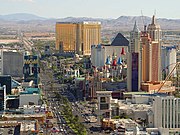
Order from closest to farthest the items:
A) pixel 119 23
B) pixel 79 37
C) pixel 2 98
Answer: pixel 2 98 → pixel 79 37 → pixel 119 23

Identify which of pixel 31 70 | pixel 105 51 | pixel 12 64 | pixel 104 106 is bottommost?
pixel 104 106

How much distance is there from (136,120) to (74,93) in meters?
6.15

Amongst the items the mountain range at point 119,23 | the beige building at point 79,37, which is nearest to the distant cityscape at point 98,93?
the beige building at point 79,37

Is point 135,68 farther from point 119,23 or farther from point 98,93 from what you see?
point 119,23

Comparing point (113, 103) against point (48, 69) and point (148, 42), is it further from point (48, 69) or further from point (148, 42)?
point (48, 69)

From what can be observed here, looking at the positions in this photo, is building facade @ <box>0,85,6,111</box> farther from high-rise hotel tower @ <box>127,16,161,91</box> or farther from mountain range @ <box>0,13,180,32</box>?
mountain range @ <box>0,13,180,32</box>

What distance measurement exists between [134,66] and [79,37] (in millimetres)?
15686

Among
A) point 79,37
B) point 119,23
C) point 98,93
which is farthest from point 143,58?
point 119,23

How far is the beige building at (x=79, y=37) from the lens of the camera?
1438 inches

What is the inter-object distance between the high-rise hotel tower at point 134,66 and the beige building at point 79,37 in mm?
14940

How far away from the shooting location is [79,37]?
36.6 meters

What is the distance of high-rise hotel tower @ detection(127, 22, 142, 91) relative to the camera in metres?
21.3

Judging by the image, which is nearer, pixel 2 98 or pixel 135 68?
pixel 2 98

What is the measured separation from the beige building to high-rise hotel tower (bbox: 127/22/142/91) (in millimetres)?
14940
